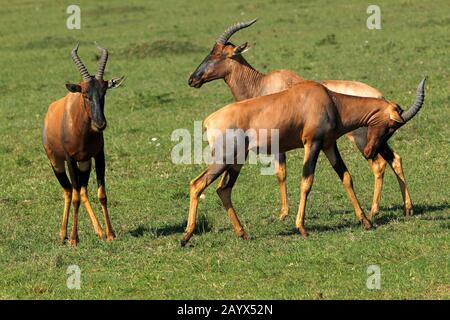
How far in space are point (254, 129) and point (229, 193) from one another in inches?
33.9

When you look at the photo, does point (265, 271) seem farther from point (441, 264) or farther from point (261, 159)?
point (261, 159)

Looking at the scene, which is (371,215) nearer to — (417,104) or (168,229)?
(417,104)

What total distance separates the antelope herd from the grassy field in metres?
0.41

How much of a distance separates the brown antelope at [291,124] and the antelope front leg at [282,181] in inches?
57.8

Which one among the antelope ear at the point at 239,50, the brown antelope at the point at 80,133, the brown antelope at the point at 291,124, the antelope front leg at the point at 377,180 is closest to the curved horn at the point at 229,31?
the antelope ear at the point at 239,50

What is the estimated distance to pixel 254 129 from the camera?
12.7 metres

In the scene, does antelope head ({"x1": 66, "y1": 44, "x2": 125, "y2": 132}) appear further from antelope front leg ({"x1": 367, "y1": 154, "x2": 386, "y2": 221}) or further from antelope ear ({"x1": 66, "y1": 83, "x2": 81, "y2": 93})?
antelope front leg ({"x1": 367, "y1": 154, "x2": 386, "y2": 221})

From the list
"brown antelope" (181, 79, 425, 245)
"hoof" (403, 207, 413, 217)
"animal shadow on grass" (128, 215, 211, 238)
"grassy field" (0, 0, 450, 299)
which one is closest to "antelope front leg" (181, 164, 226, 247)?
"brown antelope" (181, 79, 425, 245)

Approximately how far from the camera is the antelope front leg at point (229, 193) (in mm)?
12859

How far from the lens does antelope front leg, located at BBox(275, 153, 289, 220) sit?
14.5 m

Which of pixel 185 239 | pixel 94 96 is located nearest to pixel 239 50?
pixel 94 96

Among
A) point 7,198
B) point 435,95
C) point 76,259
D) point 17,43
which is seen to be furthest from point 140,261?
point 17,43
